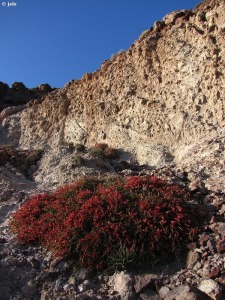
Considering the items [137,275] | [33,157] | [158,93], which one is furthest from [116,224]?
[33,157]

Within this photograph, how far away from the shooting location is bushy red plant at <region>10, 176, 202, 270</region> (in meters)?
7.85

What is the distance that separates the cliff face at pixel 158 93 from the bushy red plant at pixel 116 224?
24.8ft

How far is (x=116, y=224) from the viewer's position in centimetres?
821

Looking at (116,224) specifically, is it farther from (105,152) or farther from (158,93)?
(158,93)

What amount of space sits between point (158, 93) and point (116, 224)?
12.8 meters

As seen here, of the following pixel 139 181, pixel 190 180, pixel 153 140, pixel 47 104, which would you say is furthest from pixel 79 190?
pixel 47 104

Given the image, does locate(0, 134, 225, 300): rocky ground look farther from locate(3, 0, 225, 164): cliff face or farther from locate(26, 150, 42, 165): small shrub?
locate(26, 150, 42, 165): small shrub

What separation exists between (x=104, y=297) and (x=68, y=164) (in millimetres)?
10375

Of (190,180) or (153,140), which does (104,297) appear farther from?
(153,140)

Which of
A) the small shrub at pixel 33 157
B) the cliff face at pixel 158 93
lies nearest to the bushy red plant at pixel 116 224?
the cliff face at pixel 158 93

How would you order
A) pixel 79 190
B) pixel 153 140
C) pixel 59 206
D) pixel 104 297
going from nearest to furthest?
pixel 104 297, pixel 59 206, pixel 79 190, pixel 153 140

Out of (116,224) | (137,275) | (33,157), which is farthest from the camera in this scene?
(33,157)

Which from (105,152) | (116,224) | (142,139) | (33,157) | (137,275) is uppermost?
(142,139)

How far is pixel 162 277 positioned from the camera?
7328 mm
